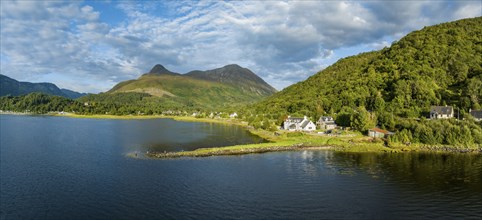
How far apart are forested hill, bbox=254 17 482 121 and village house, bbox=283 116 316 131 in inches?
646

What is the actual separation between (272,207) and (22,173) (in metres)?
43.9

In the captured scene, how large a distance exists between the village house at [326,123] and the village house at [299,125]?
5173 mm

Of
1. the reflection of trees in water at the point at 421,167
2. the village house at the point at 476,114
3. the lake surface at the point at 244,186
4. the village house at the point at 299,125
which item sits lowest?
the lake surface at the point at 244,186

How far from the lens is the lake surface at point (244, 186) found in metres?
37.3

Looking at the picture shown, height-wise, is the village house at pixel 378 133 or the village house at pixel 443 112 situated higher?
the village house at pixel 443 112

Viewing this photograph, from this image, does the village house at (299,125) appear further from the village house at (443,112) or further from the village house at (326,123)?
the village house at (443,112)

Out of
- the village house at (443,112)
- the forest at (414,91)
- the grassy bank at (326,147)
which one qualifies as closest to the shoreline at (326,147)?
the grassy bank at (326,147)

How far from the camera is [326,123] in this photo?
115938 millimetres

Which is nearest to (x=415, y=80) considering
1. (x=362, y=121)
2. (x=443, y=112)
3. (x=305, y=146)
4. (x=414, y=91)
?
(x=414, y=91)

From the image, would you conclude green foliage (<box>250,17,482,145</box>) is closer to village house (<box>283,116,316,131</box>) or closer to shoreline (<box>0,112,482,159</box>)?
shoreline (<box>0,112,482,159</box>)

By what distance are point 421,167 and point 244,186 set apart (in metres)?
36.0

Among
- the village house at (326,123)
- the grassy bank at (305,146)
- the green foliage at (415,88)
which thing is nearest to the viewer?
the grassy bank at (305,146)

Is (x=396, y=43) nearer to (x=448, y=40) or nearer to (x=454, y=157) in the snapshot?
(x=448, y=40)

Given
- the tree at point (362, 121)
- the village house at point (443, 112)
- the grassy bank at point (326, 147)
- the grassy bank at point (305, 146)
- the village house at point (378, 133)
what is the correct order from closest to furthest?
the grassy bank at point (305, 146) → the grassy bank at point (326, 147) → the village house at point (378, 133) → the tree at point (362, 121) → the village house at point (443, 112)
